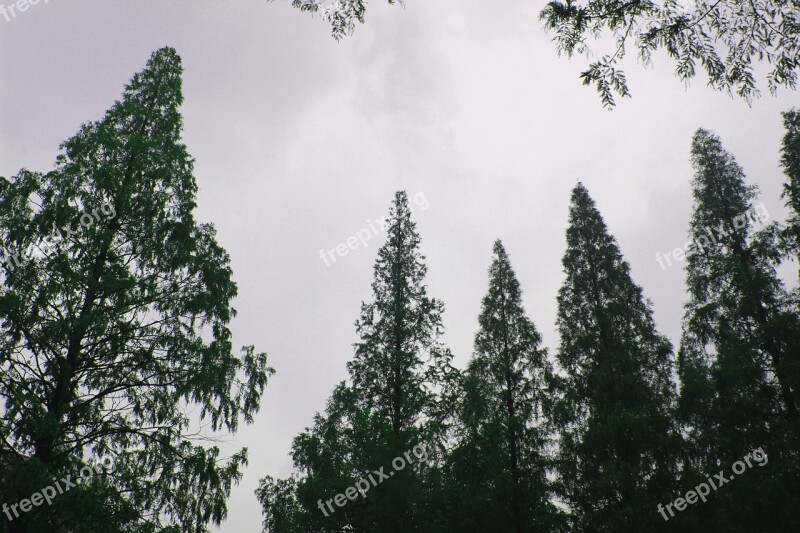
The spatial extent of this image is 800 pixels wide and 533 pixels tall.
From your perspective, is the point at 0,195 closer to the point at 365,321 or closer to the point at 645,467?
the point at 365,321

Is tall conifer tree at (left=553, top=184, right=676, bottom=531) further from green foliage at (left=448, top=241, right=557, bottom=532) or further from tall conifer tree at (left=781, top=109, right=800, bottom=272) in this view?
tall conifer tree at (left=781, top=109, right=800, bottom=272)

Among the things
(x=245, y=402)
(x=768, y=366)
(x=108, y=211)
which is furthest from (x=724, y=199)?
(x=108, y=211)

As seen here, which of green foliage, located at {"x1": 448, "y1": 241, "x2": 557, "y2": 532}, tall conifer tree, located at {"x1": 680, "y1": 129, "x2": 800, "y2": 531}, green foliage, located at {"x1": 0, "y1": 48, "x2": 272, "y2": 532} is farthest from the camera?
green foliage, located at {"x1": 448, "y1": 241, "x2": 557, "y2": 532}

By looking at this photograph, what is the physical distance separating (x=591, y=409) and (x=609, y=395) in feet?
2.79

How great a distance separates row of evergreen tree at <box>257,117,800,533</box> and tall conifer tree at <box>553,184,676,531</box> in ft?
0.16

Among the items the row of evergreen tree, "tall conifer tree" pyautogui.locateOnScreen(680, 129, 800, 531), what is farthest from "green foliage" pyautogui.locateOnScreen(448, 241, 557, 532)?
"tall conifer tree" pyautogui.locateOnScreen(680, 129, 800, 531)

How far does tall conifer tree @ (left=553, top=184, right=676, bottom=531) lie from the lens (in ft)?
42.1

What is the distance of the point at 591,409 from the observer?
14.8 metres

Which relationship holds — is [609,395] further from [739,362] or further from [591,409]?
[739,362]

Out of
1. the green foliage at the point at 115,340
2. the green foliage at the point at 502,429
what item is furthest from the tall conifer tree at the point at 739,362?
the green foliage at the point at 115,340

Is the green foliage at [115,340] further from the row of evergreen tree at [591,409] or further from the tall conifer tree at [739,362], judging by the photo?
the tall conifer tree at [739,362]

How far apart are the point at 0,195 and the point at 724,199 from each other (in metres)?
20.5

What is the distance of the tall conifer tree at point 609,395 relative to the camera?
12.8 meters

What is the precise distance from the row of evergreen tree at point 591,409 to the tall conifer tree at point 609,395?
0.05 meters
